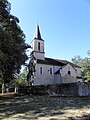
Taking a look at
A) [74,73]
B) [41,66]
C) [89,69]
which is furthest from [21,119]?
[89,69]

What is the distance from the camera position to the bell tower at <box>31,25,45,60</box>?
49469mm

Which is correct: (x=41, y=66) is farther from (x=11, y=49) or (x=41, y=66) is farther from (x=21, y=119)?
(x=21, y=119)

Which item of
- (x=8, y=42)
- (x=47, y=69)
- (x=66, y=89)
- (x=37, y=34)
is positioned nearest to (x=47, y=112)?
(x=8, y=42)

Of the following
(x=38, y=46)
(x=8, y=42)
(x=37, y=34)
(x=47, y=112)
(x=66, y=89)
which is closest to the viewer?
(x=47, y=112)

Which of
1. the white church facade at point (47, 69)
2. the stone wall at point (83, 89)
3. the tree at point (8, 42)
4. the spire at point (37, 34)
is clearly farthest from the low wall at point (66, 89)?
the spire at point (37, 34)

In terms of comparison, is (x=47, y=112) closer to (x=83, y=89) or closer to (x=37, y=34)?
(x=83, y=89)

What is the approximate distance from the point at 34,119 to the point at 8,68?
1707 centimetres

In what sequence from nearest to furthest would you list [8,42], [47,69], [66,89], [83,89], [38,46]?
[8,42]
[83,89]
[66,89]
[47,69]
[38,46]

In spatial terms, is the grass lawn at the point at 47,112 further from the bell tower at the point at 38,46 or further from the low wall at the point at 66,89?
the bell tower at the point at 38,46

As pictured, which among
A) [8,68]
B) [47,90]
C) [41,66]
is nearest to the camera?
[8,68]

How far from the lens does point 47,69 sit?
48.9m

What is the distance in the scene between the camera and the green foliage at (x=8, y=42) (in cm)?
2086

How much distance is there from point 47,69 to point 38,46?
6392 millimetres

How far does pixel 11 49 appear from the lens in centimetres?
2208
